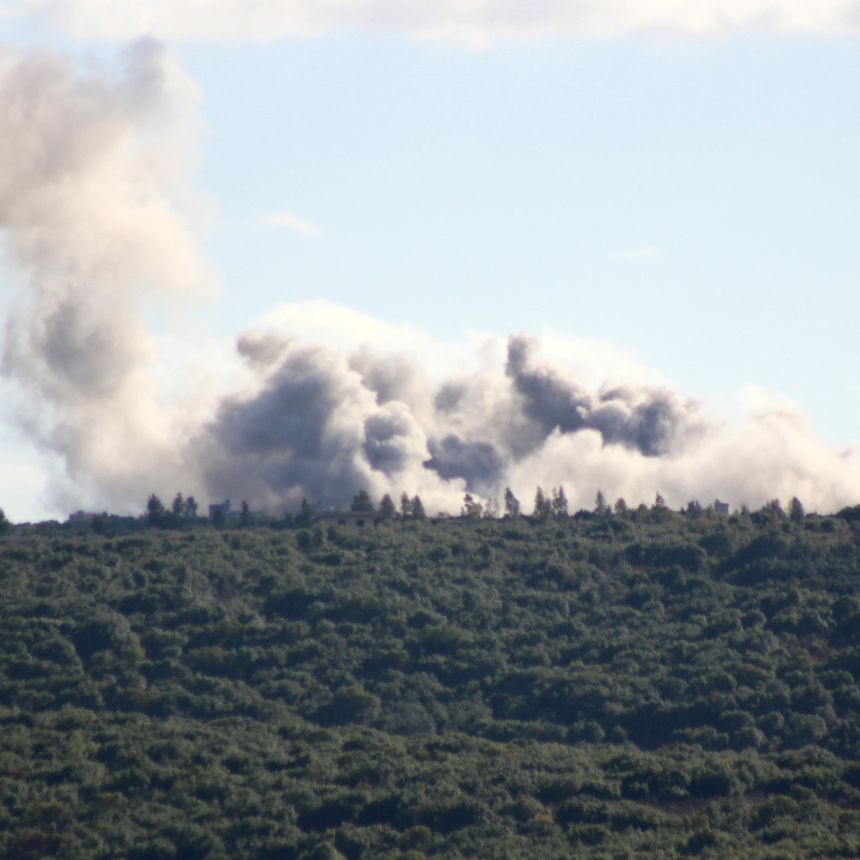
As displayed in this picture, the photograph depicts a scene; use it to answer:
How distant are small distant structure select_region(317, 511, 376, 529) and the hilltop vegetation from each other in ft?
39.1

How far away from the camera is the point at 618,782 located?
6238cm

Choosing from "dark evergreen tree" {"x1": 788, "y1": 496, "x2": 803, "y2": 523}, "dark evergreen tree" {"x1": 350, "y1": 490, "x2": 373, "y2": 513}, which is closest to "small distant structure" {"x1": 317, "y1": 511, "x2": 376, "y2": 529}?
"dark evergreen tree" {"x1": 350, "y1": 490, "x2": 373, "y2": 513}

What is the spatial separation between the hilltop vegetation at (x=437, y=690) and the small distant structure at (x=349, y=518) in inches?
469

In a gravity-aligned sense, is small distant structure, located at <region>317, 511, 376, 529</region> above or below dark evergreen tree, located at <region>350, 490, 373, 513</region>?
below

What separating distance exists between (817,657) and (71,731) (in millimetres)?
46175

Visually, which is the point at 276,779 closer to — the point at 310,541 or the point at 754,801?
the point at 754,801

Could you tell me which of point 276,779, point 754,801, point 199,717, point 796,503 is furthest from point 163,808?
point 796,503

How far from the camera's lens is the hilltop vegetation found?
58156 millimetres

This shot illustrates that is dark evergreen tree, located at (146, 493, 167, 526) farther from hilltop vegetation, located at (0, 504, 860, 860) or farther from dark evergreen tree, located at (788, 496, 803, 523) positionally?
dark evergreen tree, located at (788, 496, 803, 523)

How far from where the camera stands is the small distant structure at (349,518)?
457 feet

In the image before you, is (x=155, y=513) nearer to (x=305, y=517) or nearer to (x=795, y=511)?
(x=305, y=517)

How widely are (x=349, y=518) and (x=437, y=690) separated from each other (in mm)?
57705

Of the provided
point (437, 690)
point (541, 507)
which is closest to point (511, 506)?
point (541, 507)

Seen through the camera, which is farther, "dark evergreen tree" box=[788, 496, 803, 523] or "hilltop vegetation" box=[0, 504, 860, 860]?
"dark evergreen tree" box=[788, 496, 803, 523]
